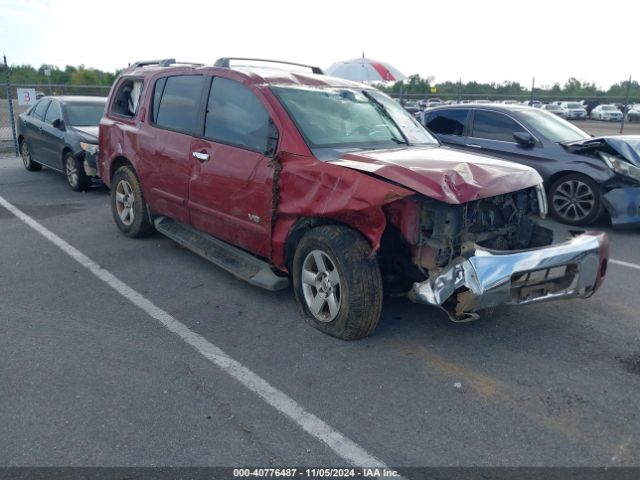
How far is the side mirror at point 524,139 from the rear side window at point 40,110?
8.21 meters

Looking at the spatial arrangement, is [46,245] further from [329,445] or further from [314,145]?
[329,445]

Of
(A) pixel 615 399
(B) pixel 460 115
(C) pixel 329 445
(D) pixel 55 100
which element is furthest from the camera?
(D) pixel 55 100

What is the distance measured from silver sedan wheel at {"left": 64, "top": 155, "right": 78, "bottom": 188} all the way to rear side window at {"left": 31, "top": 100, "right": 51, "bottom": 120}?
1.61 m

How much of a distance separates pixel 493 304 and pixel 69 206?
6.88 metres

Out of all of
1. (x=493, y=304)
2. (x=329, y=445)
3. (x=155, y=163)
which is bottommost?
Answer: (x=329, y=445)

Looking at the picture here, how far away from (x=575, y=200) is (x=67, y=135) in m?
7.94

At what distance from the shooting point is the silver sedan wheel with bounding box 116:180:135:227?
6421 mm

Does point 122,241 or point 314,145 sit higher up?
point 314,145

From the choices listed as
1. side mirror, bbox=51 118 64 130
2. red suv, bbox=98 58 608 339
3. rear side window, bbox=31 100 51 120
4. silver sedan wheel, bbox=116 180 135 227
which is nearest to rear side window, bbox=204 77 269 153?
red suv, bbox=98 58 608 339

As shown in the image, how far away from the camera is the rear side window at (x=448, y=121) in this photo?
902 cm

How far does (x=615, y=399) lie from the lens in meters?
3.39

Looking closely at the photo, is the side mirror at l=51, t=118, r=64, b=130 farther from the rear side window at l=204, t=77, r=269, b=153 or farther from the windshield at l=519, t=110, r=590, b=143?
the windshield at l=519, t=110, r=590, b=143

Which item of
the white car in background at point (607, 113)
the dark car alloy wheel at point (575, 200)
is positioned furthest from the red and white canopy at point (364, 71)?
the white car in background at point (607, 113)

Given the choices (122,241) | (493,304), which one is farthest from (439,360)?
(122,241)
